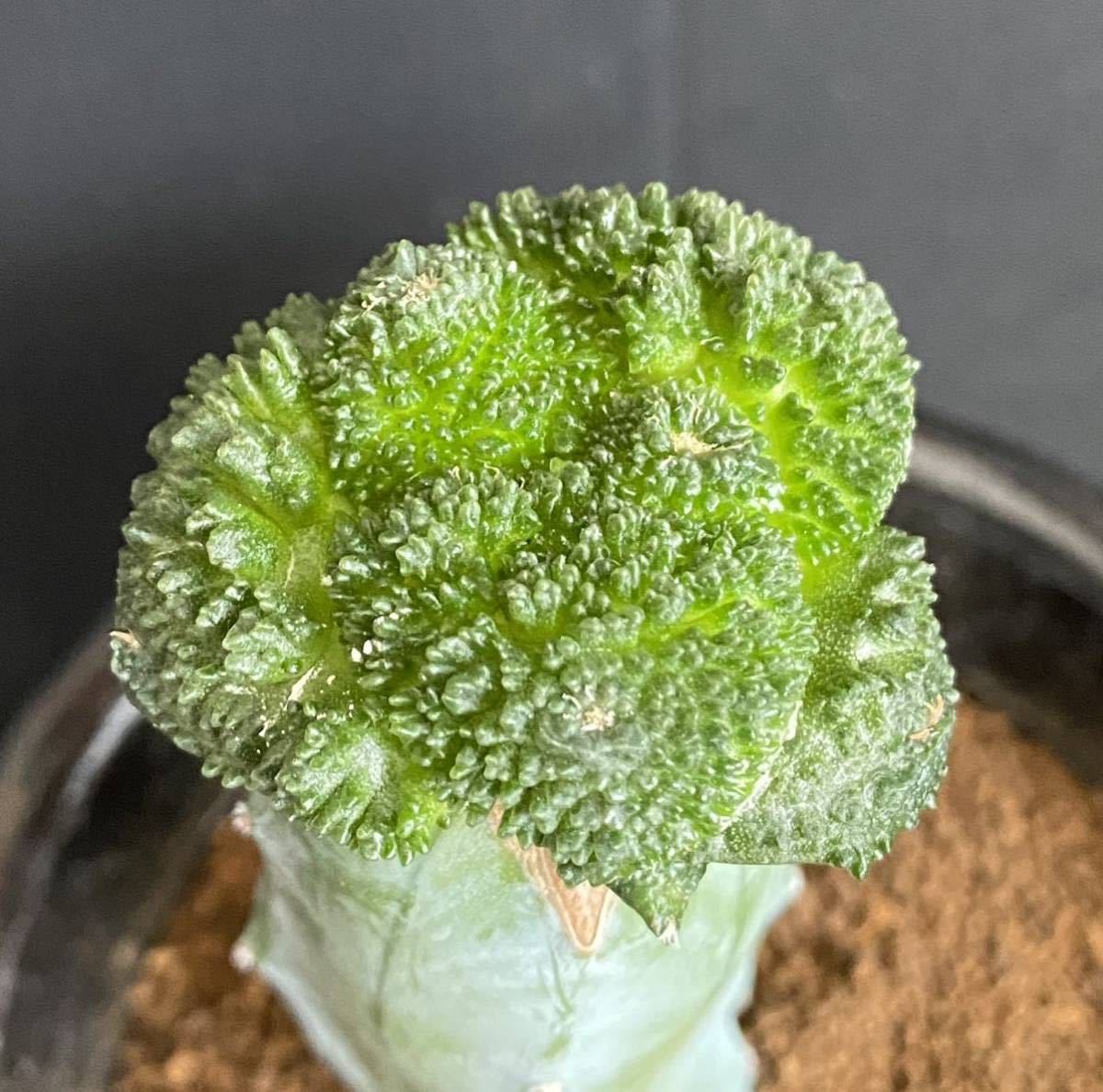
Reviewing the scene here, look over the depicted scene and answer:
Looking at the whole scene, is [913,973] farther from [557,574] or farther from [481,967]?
[557,574]

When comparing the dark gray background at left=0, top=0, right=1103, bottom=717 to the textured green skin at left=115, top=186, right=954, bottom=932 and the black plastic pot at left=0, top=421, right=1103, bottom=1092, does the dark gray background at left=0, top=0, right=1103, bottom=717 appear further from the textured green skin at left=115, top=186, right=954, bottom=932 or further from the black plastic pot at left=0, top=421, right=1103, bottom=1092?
the textured green skin at left=115, top=186, right=954, bottom=932

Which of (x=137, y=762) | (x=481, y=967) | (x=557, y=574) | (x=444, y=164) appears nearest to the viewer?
(x=557, y=574)

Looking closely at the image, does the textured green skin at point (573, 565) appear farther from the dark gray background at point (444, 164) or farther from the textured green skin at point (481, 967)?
the dark gray background at point (444, 164)

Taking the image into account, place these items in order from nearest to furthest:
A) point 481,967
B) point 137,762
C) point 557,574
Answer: point 557,574 < point 481,967 < point 137,762

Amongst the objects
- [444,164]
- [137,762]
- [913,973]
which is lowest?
[913,973]

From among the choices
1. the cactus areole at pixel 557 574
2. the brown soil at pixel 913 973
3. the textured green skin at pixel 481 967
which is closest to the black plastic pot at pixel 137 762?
the brown soil at pixel 913 973

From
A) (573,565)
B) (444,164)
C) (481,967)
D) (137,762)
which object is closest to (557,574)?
(573,565)

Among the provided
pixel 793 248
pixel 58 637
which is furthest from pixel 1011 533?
pixel 58 637

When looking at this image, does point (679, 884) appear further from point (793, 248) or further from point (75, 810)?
point (75, 810)
